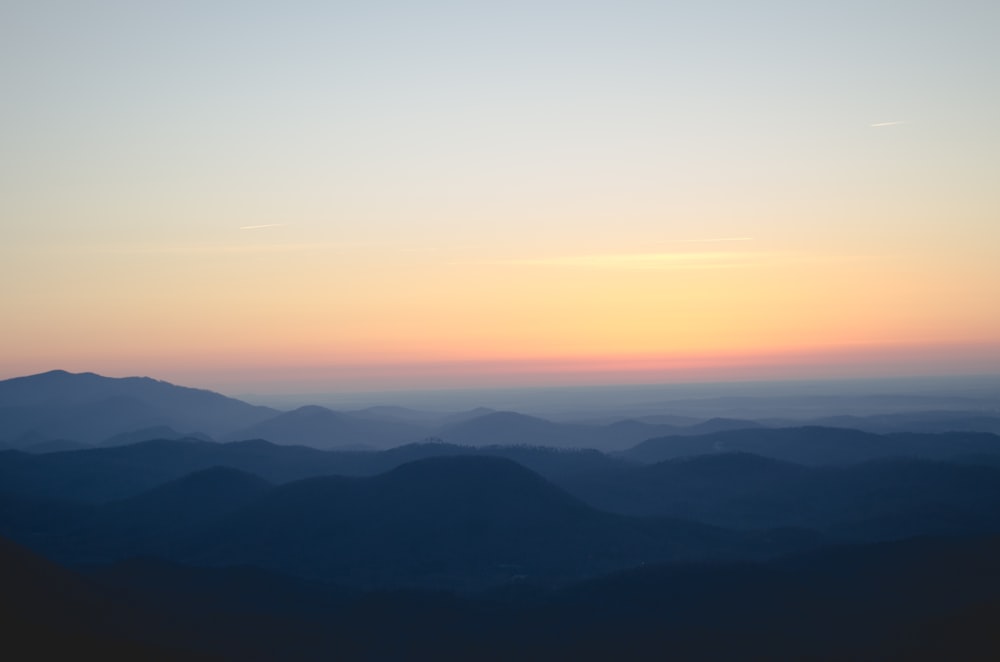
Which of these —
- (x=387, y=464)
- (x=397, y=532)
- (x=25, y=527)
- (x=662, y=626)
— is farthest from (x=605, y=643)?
(x=387, y=464)

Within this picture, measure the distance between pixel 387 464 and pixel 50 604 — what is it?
66.2 meters

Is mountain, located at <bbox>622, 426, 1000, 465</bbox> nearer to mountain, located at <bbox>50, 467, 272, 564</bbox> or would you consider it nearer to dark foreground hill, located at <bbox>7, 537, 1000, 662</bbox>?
mountain, located at <bbox>50, 467, 272, 564</bbox>

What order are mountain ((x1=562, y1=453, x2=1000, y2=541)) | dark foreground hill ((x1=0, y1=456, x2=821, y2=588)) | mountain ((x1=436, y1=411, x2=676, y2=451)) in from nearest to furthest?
1. dark foreground hill ((x1=0, y1=456, x2=821, y2=588))
2. mountain ((x1=562, y1=453, x2=1000, y2=541))
3. mountain ((x1=436, y1=411, x2=676, y2=451))

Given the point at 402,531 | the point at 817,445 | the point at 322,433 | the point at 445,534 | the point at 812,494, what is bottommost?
the point at 812,494

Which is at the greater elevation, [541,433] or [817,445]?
[817,445]

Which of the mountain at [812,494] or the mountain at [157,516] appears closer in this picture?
the mountain at [157,516]

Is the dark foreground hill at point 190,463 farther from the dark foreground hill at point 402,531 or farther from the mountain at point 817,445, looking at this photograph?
the mountain at point 817,445

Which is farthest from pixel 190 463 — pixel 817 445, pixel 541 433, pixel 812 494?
pixel 817 445

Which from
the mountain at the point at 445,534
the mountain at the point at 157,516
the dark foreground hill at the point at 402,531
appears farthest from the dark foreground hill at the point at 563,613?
the mountain at the point at 157,516

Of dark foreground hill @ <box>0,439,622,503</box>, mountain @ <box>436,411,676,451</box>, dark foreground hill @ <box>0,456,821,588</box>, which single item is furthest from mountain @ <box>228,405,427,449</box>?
dark foreground hill @ <box>0,456,821,588</box>

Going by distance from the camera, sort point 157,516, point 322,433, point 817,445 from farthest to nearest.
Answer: point 322,433 → point 817,445 → point 157,516

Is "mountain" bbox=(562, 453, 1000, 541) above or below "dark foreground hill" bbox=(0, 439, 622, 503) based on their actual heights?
below

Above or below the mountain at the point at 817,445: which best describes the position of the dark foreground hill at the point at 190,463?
above

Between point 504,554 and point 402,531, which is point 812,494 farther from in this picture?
point 402,531
